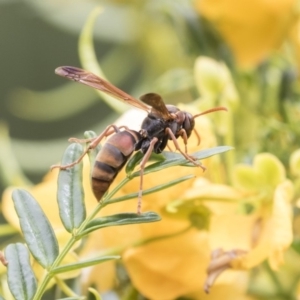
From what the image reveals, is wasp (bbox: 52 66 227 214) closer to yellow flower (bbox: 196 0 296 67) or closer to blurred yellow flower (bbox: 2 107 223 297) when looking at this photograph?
blurred yellow flower (bbox: 2 107 223 297)

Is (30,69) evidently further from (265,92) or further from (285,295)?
(285,295)

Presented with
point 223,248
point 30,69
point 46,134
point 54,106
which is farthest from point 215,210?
point 30,69

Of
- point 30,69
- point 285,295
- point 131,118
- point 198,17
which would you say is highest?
point 30,69

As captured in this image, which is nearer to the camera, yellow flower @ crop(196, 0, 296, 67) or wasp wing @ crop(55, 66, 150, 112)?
wasp wing @ crop(55, 66, 150, 112)

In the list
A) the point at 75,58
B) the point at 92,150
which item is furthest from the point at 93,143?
the point at 75,58

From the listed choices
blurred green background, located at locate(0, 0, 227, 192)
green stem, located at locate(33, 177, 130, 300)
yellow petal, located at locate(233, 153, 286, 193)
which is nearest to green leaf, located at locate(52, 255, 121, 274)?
green stem, located at locate(33, 177, 130, 300)

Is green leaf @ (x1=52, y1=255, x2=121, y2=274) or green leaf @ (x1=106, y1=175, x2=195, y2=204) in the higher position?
green leaf @ (x1=106, y1=175, x2=195, y2=204)

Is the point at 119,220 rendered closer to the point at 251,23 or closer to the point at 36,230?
the point at 36,230

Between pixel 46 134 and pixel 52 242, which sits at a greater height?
pixel 46 134
